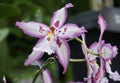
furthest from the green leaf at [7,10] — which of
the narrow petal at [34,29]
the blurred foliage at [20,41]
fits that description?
the narrow petal at [34,29]

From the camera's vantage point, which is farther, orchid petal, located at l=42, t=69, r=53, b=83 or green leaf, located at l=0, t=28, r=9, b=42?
green leaf, located at l=0, t=28, r=9, b=42

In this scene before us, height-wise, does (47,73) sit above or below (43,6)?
below

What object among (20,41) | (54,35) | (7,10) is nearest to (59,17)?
(54,35)

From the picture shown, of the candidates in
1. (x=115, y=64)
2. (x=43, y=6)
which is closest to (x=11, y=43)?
(x=43, y=6)

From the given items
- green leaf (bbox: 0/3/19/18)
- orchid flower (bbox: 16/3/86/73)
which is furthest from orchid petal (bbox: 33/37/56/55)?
green leaf (bbox: 0/3/19/18)

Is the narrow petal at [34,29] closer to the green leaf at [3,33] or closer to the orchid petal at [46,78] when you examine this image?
A: the orchid petal at [46,78]

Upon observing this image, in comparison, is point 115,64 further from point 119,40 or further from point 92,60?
point 119,40

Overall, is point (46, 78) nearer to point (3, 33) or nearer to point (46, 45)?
point (46, 45)

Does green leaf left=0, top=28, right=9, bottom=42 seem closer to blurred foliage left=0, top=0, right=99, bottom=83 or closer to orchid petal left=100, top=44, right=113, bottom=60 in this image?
blurred foliage left=0, top=0, right=99, bottom=83

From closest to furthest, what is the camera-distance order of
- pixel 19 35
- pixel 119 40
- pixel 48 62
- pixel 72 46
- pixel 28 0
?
pixel 48 62 < pixel 119 40 < pixel 72 46 < pixel 28 0 < pixel 19 35
